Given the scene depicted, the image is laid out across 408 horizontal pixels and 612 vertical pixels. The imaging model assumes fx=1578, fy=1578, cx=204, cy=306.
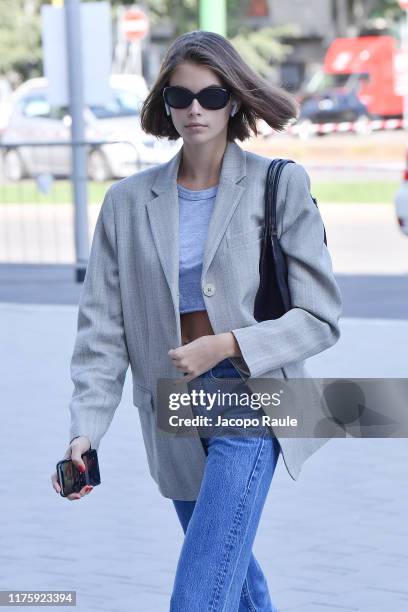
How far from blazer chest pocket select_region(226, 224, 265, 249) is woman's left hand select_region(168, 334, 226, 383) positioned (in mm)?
229

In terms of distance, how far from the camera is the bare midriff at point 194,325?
10.9 feet

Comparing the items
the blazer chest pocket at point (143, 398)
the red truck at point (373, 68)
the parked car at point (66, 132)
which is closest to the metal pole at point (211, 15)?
the parked car at point (66, 132)

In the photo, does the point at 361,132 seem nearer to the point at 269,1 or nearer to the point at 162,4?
the point at 162,4

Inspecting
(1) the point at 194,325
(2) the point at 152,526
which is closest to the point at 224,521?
(1) the point at 194,325

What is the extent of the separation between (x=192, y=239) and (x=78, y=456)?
52 cm

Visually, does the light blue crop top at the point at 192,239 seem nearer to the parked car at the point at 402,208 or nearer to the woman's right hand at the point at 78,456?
the woman's right hand at the point at 78,456

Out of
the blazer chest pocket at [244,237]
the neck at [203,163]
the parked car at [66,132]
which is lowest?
the parked car at [66,132]

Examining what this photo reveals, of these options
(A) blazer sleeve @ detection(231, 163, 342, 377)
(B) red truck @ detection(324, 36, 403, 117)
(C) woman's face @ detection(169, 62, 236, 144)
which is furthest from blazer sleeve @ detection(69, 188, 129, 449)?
(B) red truck @ detection(324, 36, 403, 117)

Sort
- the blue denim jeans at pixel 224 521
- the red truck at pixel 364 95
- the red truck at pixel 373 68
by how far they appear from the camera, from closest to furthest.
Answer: the blue denim jeans at pixel 224 521
the red truck at pixel 373 68
the red truck at pixel 364 95

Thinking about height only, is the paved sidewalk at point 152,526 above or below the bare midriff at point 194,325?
below

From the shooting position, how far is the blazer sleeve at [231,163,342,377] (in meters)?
3.25

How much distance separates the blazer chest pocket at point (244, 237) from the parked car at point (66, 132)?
1425cm

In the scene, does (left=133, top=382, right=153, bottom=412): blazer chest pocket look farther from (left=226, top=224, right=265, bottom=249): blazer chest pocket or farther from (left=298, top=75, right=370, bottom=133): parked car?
(left=298, top=75, right=370, bottom=133): parked car

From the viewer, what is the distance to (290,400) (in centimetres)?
333
